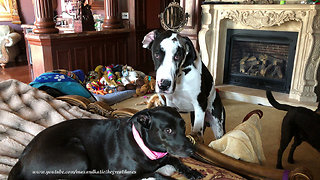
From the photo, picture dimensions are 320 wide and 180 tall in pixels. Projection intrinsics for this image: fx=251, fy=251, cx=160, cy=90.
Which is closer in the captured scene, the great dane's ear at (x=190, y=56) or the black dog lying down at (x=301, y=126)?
the great dane's ear at (x=190, y=56)

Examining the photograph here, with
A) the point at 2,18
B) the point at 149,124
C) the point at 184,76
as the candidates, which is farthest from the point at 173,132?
the point at 2,18

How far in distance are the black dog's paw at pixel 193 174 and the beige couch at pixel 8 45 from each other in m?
6.42

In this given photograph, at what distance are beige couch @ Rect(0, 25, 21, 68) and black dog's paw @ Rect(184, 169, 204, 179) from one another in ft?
21.1

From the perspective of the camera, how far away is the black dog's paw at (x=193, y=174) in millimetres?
1125

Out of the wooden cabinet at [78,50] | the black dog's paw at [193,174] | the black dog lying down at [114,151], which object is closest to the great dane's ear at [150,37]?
the black dog lying down at [114,151]

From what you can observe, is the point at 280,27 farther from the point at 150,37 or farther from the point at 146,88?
the point at 150,37

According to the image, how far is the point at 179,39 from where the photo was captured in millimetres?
1301

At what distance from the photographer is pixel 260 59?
4297 millimetres

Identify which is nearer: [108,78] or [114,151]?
[114,151]

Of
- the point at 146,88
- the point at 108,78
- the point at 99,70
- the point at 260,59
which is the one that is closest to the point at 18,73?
the point at 99,70

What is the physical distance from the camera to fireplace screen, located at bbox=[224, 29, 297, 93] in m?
3.97

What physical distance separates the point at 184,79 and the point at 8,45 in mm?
6187

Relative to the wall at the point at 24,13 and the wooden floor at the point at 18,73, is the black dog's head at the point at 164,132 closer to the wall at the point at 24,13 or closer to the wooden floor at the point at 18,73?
the wooden floor at the point at 18,73

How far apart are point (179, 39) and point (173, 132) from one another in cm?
51
